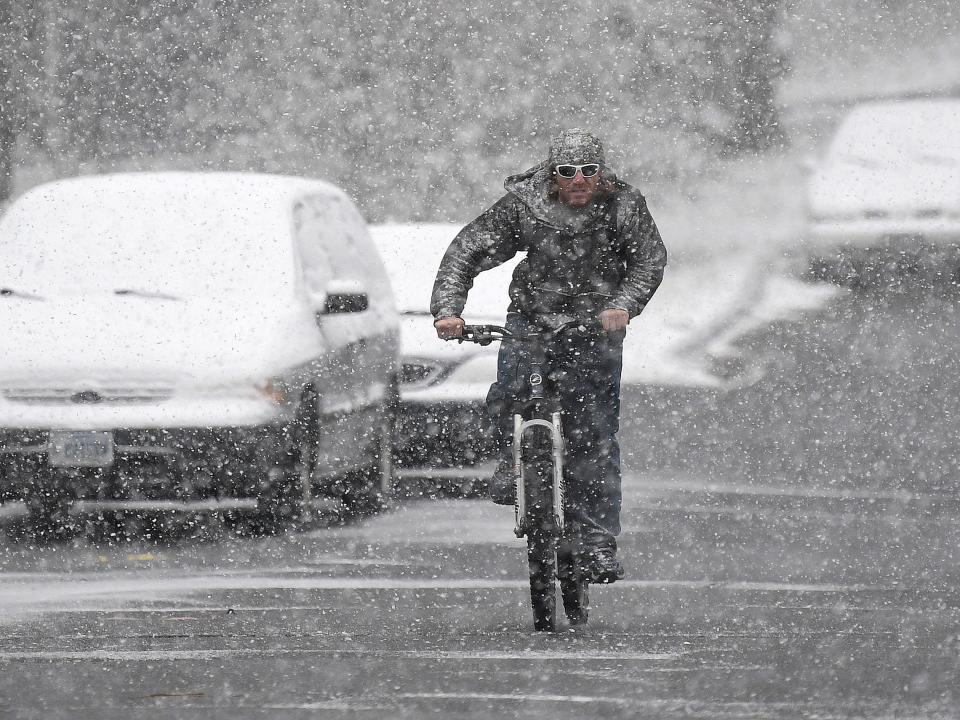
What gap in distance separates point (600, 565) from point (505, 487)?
1.33ft

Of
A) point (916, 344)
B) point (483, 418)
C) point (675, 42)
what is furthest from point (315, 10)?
point (483, 418)

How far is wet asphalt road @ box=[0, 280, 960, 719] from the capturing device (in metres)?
6.68

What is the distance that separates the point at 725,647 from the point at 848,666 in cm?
51

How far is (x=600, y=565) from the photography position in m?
8.12

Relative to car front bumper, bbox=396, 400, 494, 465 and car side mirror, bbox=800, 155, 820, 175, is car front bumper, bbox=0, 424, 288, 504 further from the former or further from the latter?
car side mirror, bbox=800, 155, 820, 175

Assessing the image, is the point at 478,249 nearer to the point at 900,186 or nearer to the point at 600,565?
the point at 600,565

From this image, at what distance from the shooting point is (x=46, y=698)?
669cm

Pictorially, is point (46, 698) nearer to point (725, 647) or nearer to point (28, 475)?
point (725, 647)

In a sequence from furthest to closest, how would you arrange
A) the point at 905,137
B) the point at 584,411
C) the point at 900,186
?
the point at 905,137
the point at 900,186
the point at 584,411

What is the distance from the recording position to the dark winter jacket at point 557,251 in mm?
8062

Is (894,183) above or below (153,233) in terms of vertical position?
below

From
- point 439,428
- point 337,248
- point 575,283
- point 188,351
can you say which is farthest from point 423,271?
point 575,283

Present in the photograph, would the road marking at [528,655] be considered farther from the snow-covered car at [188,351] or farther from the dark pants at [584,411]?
the snow-covered car at [188,351]

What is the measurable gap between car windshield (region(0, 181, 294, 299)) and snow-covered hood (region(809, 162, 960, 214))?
1210 centimetres
